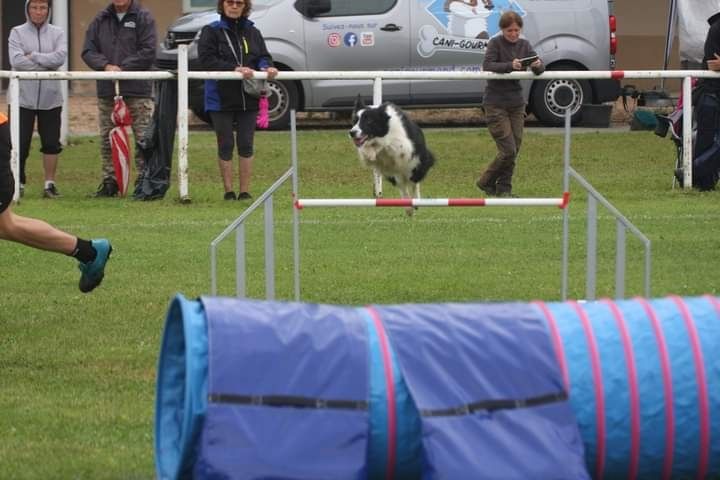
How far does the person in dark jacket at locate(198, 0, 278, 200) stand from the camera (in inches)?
578

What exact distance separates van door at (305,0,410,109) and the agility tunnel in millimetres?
14751

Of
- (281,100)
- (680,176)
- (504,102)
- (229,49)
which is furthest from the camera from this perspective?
(281,100)

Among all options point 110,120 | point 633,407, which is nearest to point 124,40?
point 110,120

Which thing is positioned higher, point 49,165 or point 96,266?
point 96,266

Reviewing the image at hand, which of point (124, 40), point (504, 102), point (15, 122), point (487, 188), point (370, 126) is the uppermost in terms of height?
point (124, 40)

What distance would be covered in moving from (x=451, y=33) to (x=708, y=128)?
584 centimetres

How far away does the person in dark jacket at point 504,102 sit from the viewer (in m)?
15.2

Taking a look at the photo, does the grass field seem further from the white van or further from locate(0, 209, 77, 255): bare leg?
the white van

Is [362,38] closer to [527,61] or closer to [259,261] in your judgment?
[527,61]

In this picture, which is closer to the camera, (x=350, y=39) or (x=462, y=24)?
(x=350, y=39)

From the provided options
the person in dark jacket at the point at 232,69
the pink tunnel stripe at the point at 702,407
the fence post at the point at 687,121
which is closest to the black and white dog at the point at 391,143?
the person in dark jacket at the point at 232,69

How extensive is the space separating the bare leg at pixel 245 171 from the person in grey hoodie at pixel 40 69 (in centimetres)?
205

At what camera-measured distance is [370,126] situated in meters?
11.6

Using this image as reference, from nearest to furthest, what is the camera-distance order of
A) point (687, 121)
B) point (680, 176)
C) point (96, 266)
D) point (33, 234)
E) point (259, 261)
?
point (33, 234) < point (96, 266) < point (259, 261) < point (687, 121) < point (680, 176)
